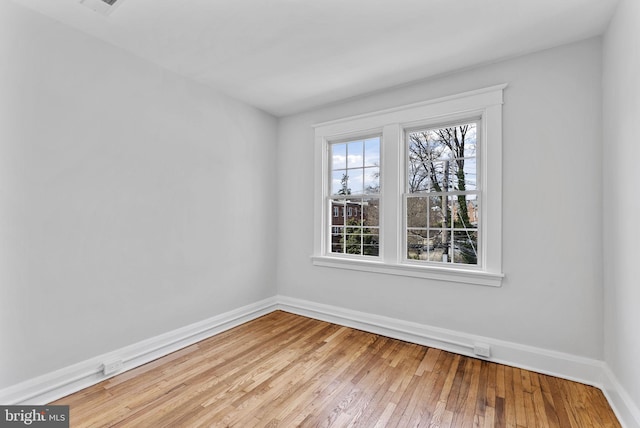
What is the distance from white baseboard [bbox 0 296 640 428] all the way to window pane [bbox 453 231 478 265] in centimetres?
68

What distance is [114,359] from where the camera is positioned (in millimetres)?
2346

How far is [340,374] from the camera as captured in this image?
2383mm

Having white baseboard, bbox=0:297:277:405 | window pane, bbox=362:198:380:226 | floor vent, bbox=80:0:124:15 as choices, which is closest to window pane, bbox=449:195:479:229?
window pane, bbox=362:198:380:226

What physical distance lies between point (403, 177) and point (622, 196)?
1681mm

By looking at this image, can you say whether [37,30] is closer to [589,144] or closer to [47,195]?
[47,195]

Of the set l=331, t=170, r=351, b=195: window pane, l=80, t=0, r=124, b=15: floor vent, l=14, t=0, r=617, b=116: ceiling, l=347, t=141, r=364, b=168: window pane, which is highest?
l=14, t=0, r=617, b=116: ceiling

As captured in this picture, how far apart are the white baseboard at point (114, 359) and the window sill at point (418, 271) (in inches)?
45.7

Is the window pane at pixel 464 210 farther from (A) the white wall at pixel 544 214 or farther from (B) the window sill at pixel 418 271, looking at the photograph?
(B) the window sill at pixel 418 271

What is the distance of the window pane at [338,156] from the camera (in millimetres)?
3693

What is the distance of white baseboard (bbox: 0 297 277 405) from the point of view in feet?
6.39

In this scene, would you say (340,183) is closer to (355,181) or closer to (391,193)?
(355,181)

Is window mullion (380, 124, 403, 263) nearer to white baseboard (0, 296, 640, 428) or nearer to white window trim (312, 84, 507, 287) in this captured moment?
white window trim (312, 84, 507, 287)

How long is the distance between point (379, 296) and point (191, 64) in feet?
9.64

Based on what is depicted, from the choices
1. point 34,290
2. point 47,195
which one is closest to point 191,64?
point 47,195
